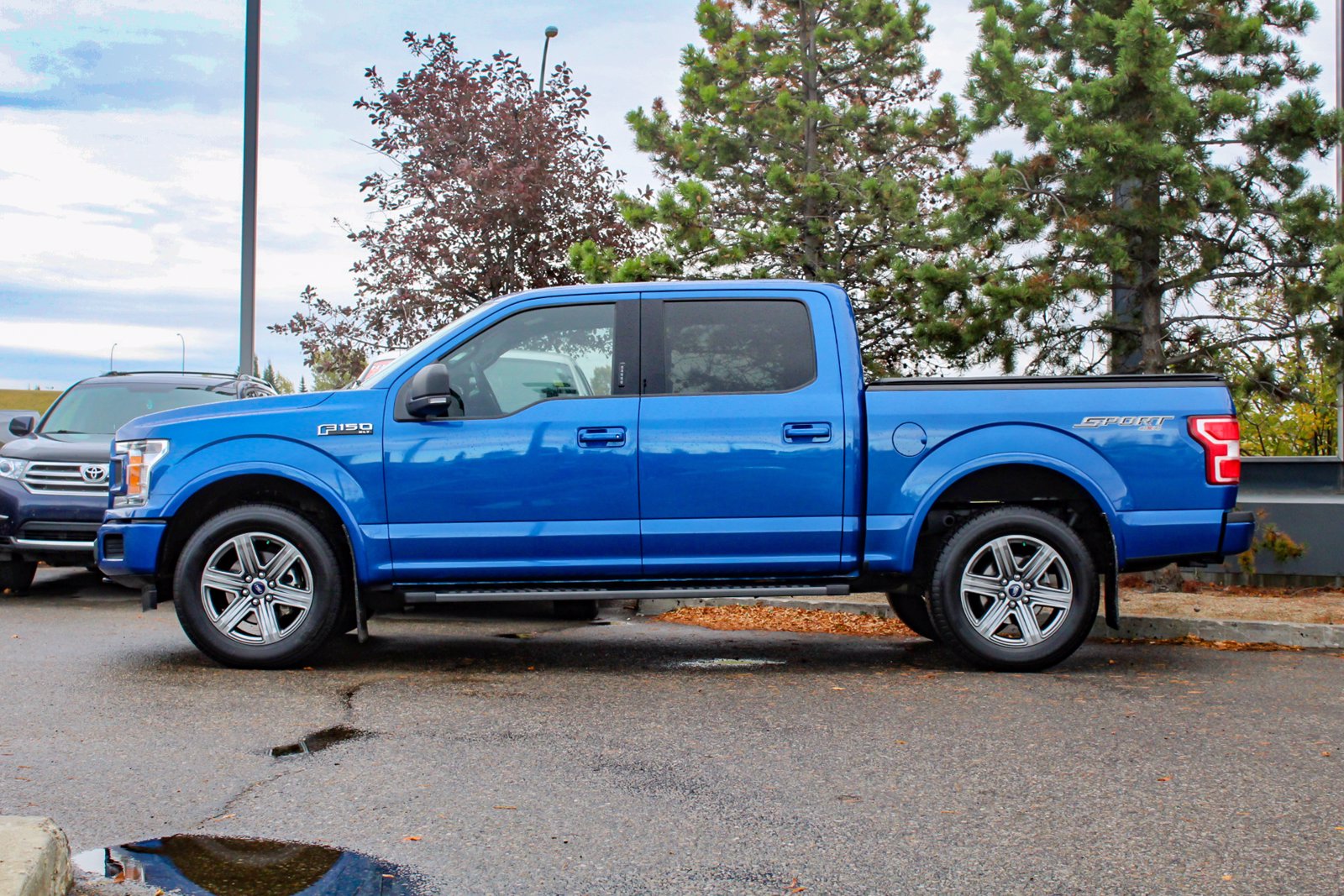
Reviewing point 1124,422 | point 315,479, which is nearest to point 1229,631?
point 1124,422

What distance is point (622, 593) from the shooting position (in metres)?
6.78

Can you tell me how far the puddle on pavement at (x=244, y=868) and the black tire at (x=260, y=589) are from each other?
116 inches

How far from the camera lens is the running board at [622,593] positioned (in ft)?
21.9

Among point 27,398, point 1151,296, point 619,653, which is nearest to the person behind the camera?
point 619,653

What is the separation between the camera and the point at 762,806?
4.21 metres

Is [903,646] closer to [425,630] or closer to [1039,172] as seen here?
[425,630]

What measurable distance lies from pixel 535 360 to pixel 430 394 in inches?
25.2

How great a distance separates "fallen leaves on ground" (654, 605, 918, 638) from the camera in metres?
8.88

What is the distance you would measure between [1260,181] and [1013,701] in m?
6.51

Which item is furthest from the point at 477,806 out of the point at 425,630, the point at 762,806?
the point at 425,630

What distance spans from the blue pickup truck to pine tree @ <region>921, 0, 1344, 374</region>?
3.90m

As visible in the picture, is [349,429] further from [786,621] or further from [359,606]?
[786,621]

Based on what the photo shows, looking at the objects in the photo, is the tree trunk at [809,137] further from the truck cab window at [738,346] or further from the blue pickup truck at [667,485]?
the blue pickup truck at [667,485]

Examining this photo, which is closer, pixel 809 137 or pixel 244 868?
pixel 244 868
